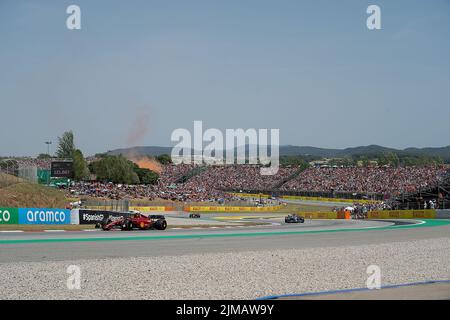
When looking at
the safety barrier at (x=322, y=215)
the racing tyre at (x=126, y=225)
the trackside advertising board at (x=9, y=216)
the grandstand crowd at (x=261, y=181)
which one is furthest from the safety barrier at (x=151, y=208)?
the racing tyre at (x=126, y=225)

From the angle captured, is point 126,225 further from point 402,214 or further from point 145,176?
point 145,176

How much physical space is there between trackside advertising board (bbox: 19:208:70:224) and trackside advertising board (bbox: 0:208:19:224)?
242 mm

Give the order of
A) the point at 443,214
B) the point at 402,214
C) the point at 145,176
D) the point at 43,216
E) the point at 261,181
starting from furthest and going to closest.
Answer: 1. the point at 145,176
2. the point at 261,181
3. the point at 402,214
4. the point at 443,214
5. the point at 43,216

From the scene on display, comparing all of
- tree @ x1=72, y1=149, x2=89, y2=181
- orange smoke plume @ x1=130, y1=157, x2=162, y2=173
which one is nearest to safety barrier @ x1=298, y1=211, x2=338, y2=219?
tree @ x1=72, y1=149, x2=89, y2=181

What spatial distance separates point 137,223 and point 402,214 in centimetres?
2482

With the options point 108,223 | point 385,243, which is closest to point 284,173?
point 108,223

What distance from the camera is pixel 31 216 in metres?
34.0

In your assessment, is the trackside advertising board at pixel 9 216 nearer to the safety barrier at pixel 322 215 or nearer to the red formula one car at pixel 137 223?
the red formula one car at pixel 137 223

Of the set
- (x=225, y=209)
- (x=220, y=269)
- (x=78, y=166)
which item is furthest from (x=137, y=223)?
(x=78, y=166)
